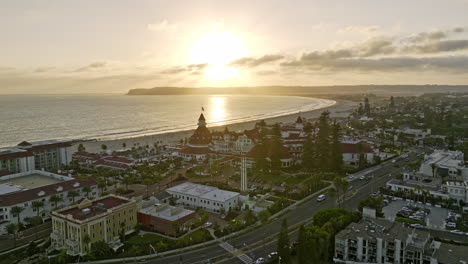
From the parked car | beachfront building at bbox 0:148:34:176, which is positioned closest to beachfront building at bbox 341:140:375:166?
the parked car

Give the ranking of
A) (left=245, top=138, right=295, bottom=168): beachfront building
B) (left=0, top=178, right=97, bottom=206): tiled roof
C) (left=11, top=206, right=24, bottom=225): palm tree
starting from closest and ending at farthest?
1. (left=11, top=206, right=24, bottom=225): palm tree
2. (left=0, top=178, right=97, bottom=206): tiled roof
3. (left=245, top=138, right=295, bottom=168): beachfront building

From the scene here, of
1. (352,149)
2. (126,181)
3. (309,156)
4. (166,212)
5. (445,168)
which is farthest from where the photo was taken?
(352,149)

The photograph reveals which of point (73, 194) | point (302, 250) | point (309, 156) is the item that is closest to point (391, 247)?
point (302, 250)

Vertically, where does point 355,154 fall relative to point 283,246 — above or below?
above

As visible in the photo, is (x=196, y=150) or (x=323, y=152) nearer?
(x=323, y=152)

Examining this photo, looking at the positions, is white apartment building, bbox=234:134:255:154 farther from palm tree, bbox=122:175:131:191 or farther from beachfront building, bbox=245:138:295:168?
palm tree, bbox=122:175:131:191

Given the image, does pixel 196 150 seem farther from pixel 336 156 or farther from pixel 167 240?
pixel 167 240
